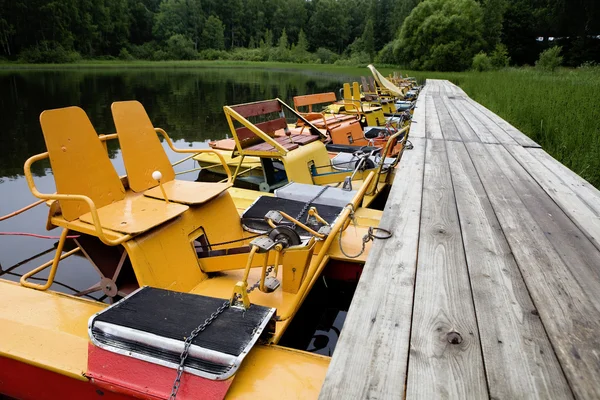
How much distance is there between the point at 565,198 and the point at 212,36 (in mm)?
89659

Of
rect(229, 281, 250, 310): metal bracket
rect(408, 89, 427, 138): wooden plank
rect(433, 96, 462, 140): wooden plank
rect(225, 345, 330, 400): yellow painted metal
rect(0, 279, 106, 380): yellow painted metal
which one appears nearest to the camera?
rect(225, 345, 330, 400): yellow painted metal

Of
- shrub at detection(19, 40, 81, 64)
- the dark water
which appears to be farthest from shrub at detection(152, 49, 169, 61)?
the dark water

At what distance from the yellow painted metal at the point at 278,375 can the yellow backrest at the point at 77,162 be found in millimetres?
1774

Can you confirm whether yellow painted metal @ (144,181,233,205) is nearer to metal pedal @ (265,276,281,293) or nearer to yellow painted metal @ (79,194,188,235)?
yellow painted metal @ (79,194,188,235)

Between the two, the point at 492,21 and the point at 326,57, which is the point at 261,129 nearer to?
the point at 492,21

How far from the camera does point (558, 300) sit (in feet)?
6.50

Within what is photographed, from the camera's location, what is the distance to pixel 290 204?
4.25 meters

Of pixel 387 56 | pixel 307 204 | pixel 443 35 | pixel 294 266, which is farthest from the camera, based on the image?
A: pixel 387 56

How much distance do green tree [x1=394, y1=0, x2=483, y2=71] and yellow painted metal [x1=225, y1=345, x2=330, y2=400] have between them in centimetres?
4709

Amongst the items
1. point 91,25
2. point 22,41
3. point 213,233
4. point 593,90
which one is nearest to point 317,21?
point 91,25


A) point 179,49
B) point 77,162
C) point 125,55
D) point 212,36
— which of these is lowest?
point 77,162

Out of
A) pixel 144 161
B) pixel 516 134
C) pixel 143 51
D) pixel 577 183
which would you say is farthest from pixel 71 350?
pixel 143 51

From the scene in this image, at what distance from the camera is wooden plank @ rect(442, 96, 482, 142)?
6.00 metres

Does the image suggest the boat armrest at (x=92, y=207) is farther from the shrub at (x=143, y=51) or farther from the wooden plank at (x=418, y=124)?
the shrub at (x=143, y=51)
